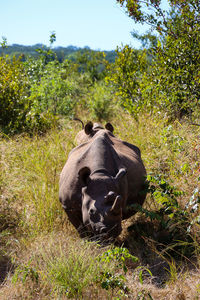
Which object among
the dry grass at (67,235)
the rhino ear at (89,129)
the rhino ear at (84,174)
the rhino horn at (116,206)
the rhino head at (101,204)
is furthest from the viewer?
the rhino ear at (89,129)

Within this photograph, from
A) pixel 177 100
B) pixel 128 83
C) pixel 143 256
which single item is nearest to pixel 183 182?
pixel 143 256

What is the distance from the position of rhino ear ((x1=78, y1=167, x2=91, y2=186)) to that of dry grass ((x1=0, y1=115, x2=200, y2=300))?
75 centimetres

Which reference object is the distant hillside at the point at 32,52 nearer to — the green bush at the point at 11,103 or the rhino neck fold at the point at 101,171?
the green bush at the point at 11,103

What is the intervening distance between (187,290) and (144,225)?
1767 millimetres

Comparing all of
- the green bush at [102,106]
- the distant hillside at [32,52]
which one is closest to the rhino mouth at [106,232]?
the distant hillside at [32,52]

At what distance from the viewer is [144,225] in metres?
5.28

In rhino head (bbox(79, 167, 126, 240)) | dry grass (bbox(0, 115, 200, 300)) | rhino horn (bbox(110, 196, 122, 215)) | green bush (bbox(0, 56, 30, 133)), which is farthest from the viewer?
green bush (bbox(0, 56, 30, 133))

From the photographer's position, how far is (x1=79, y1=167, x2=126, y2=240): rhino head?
414 centimetres

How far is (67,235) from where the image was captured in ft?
15.8

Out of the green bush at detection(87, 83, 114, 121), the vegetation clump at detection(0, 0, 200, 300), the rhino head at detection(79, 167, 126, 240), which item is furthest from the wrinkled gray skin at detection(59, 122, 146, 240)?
the green bush at detection(87, 83, 114, 121)

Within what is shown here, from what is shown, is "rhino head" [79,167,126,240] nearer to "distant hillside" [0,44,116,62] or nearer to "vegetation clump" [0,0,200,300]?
"vegetation clump" [0,0,200,300]

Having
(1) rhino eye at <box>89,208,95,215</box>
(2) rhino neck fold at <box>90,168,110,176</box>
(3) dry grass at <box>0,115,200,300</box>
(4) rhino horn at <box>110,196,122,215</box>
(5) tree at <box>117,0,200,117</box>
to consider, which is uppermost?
(5) tree at <box>117,0,200,117</box>

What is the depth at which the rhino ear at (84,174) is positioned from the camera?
445 centimetres

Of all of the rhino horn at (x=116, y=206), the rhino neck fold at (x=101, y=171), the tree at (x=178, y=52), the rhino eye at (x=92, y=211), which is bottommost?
the rhino eye at (x=92, y=211)
